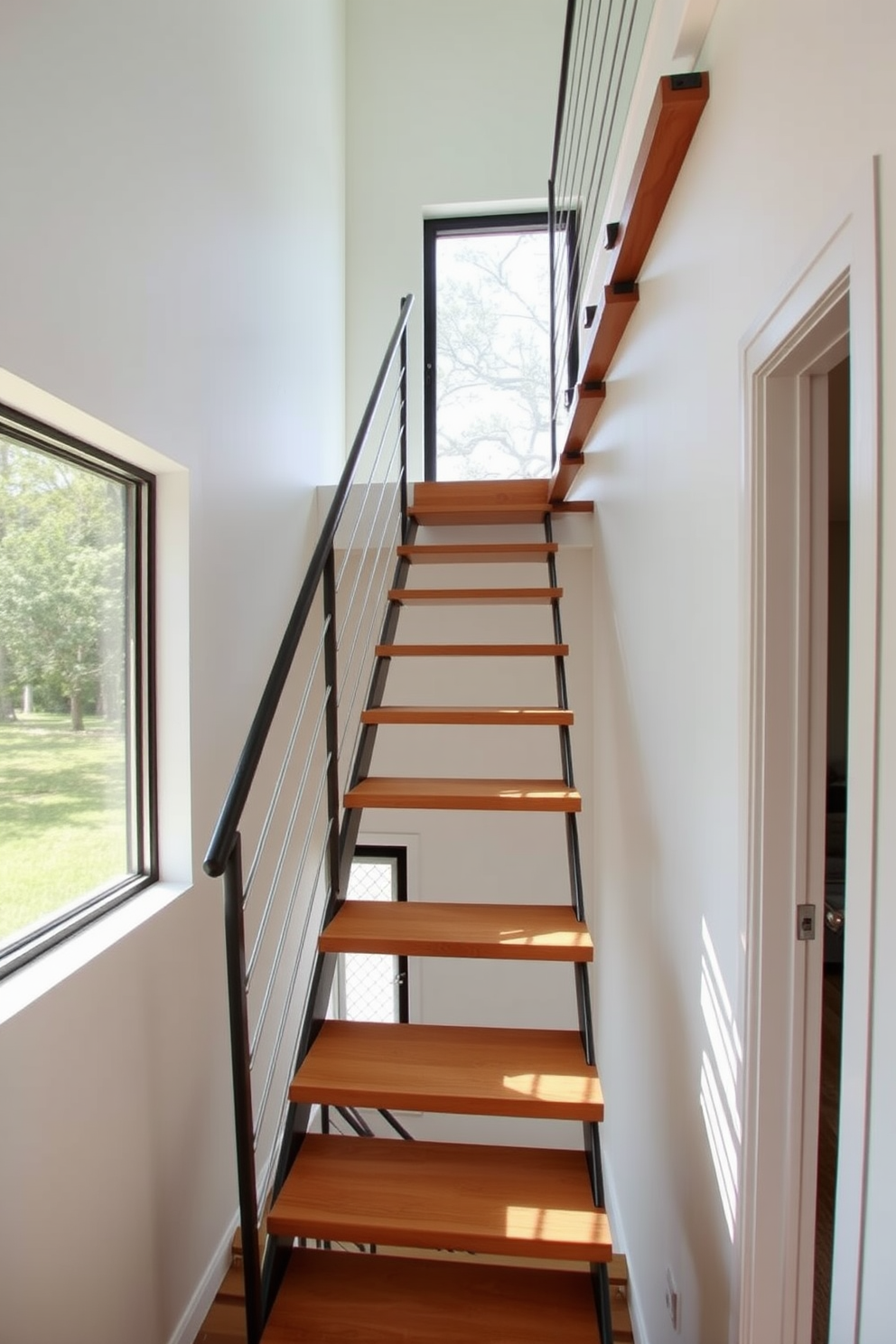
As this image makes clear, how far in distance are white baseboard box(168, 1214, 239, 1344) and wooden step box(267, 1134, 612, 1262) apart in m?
0.81

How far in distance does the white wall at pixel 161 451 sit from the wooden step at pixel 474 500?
0.62m

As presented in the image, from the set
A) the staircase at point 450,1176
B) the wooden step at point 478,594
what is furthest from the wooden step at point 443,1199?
the wooden step at point 478,594

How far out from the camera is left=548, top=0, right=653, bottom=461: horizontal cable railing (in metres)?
2.85

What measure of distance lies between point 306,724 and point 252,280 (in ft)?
5.78

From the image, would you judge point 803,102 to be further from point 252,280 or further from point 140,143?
point 252,280

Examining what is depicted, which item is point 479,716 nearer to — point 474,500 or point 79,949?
point 79,949

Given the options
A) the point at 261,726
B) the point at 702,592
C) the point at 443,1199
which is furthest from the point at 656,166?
the point at 443,1199

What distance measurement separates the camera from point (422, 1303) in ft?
5.06

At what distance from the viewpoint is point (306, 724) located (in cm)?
346

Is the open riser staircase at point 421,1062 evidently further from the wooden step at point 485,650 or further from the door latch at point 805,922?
the door latch at point 805,922

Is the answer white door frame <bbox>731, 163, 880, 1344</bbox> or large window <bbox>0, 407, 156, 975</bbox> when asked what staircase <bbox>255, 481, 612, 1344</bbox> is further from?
large window <bbox>0, 407, 156, 975</bbox>

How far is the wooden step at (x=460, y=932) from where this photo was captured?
188cm

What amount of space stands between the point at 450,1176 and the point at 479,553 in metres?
2.19

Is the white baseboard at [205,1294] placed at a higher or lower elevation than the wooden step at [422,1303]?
lower
